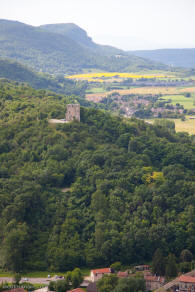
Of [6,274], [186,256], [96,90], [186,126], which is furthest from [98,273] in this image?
[96,90]

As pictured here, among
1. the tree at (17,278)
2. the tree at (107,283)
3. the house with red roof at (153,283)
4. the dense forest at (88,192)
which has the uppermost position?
the dense forest at (88,192)

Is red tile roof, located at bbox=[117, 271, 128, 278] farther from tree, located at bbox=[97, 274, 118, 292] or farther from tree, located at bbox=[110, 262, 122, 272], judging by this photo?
tree, located at bbox=[110, 262, 122, 272]

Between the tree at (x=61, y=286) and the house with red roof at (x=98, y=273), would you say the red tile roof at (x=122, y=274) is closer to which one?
the house with red roof at (x=98, y=273)

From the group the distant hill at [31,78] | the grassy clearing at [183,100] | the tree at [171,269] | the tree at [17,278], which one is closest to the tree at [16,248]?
the tree at [17,278]

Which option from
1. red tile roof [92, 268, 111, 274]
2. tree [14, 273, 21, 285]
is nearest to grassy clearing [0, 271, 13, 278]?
tree [14, 273, 21, 285]

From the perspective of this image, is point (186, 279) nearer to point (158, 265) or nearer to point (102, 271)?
point (158, 265)

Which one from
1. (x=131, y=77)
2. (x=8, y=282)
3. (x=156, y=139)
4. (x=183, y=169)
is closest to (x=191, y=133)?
(x=156, y=139)
